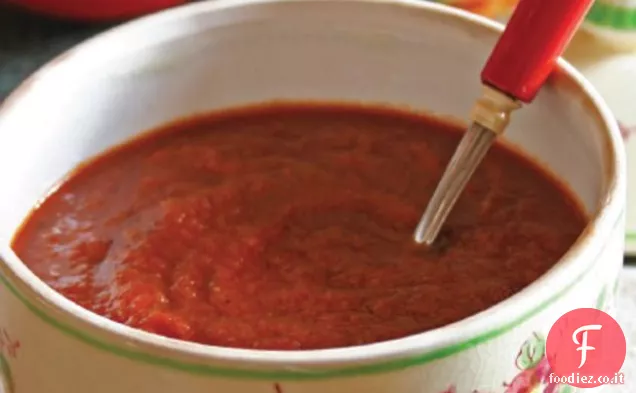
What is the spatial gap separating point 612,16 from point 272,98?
310 millimetres

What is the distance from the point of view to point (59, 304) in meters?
0.46

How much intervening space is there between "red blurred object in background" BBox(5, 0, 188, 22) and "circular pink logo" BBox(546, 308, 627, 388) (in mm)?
615

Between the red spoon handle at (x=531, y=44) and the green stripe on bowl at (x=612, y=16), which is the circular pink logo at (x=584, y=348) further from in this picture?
the green stripe on bowl at (x=612, y=16)

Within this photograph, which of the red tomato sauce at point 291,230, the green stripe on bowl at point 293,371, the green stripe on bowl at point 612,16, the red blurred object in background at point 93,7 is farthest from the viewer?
the red blurred object in background at point 93,7

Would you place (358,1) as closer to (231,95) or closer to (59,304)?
(231,95)

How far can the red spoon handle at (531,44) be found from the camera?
59cm

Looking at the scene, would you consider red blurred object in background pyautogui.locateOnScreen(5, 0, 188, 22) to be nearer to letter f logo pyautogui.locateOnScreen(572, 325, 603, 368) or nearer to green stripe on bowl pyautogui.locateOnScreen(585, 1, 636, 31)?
green stripe on bowl pyautogui.locateOnScreen(585, 1, 636, 31)

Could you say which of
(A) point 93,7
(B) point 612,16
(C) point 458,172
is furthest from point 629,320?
(A) point 93,7

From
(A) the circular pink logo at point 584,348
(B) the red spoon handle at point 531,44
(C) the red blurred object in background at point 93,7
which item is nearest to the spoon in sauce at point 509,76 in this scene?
(B) the red spoon handle at point 531,44

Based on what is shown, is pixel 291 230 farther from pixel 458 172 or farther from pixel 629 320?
pixel 629 320

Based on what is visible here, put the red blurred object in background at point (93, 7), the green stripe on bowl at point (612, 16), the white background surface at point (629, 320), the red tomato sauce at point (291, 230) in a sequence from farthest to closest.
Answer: the red blurred object in background at point (93, 7), the green stripe on bowl at point (612, 16), the white background surface at point (629, 320), the red tomato sauce at point (291, 230)

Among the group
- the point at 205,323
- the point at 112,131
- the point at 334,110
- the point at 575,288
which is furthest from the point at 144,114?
the point at 575,288

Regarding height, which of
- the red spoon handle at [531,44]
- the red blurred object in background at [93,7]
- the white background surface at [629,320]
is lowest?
the red blurred object in background at [93,7]

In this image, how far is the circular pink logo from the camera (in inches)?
18.9
